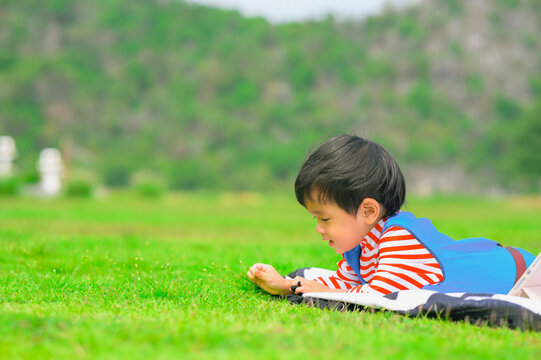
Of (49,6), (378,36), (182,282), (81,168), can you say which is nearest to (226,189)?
(81,168)

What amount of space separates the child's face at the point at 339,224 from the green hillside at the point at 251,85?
159 ft

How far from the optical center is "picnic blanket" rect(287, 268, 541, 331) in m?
2.34

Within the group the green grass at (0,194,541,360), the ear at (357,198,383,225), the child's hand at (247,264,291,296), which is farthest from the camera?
the child's hand at (247,264,291,296)

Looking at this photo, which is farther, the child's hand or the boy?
the child's hand

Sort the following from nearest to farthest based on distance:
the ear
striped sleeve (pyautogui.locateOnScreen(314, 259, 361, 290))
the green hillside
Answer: the ear
striped sleeve (pyautogui.locateOnScreen(314, 259, 361, 290))
the green hillside

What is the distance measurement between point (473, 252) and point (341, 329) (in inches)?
44.0

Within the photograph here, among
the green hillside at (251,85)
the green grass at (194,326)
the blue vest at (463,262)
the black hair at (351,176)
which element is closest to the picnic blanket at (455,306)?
the green grass at (194,326)

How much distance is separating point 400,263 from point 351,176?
0.47m

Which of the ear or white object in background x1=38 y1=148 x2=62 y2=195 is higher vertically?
the ear

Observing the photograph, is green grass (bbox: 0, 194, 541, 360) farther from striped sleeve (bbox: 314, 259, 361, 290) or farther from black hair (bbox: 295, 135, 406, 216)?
black hair (bbox: 295, 135, 406, 216)

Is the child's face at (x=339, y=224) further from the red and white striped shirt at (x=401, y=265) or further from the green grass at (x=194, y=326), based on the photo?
the green grass at (x=194, y=326)

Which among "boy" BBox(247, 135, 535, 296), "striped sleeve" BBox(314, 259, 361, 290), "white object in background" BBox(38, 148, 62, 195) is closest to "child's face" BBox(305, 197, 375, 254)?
"boy" BBox(247, 135, 535, 296)

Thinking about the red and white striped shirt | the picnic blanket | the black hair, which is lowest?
the picnic blanket

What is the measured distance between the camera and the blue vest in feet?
9.01
